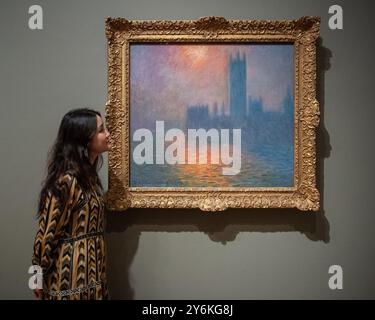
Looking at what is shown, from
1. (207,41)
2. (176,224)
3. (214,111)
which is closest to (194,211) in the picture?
(176,224)

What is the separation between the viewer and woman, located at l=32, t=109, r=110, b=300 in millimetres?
1039

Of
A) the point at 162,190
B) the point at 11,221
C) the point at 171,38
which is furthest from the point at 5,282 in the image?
the point at 171,38

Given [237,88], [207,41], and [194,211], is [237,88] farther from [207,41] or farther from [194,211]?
[194,211]

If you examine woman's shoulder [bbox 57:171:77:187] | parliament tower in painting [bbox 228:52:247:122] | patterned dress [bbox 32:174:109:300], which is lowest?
patterned dress [bbox 32:174:109:300]

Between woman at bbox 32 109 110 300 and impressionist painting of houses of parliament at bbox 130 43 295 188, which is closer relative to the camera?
woman at bbox 32 109 110 300

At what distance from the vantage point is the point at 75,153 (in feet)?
3.59

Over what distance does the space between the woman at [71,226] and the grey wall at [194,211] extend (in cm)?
24

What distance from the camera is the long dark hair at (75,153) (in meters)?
1.07

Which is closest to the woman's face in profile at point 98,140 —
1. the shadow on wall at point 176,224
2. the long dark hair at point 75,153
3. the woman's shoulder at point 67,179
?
the long dark hair at point 75,153

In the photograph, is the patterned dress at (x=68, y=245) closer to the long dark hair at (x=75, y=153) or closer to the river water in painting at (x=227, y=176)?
the long dark hair at (x=75, y=153)

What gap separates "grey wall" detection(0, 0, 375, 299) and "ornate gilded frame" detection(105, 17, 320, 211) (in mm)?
63

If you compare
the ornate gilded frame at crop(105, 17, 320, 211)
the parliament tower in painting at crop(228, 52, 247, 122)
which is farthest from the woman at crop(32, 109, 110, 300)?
the parliament tower in painting at crop(228, 52, 247, 122)

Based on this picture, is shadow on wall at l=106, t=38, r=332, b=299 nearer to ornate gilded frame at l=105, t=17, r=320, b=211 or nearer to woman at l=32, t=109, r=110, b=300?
ornate gilded frame at l=105, t=17, r=320, b=211

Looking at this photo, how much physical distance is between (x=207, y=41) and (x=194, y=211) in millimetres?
660
